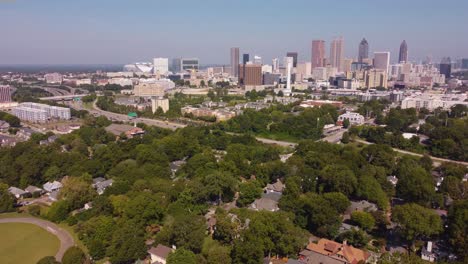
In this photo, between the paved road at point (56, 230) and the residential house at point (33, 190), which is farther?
the residential house at point (33, 190)

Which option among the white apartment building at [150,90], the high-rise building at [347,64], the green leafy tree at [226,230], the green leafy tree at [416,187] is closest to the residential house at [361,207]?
the green leafy tree at [416,187]

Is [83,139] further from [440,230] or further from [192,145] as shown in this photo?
[440,230]

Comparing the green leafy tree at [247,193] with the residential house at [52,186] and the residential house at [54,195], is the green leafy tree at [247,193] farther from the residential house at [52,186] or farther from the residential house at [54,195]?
the residential house at [52,186]

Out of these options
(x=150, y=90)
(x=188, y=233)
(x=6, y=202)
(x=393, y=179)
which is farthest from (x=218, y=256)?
(x=150, y=90)

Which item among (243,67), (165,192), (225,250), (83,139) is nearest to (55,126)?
(83,139)

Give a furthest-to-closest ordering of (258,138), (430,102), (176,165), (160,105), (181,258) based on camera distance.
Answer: (430,102) < (160,105) < (258,138) < (176,165) < (181,258)

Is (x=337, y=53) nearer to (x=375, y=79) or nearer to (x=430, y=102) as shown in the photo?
(x=375, y=79)

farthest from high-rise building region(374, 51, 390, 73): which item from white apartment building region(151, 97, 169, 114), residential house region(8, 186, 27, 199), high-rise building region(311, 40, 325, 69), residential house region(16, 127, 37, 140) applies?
residential house region(8, 186, 27, 199)
